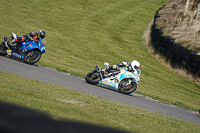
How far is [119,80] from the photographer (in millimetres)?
10719

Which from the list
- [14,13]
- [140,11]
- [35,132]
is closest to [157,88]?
[35,132]

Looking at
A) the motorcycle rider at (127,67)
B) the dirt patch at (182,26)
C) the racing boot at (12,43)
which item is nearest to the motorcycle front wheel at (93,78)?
the motorcycle rider at (127,67)

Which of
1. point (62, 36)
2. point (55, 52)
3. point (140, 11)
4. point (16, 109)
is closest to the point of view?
point (16, 109)

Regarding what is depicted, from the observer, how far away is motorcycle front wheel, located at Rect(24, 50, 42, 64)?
11.9 meters

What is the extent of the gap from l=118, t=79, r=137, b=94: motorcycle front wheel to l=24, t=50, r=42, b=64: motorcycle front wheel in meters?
4.10

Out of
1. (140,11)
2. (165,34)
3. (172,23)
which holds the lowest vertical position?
(165,34)

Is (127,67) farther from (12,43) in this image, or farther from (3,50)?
(3,50)

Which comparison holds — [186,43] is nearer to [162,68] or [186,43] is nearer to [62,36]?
[162,68]

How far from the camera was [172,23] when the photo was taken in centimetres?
2362

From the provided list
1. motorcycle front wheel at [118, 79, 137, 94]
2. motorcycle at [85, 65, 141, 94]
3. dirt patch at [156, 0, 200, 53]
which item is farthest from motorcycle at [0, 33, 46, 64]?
dirt patch at [156, 0, 200, 53]

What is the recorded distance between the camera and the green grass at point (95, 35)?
14429mm

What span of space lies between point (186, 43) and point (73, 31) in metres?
11.7

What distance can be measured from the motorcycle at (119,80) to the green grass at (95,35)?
158 cm

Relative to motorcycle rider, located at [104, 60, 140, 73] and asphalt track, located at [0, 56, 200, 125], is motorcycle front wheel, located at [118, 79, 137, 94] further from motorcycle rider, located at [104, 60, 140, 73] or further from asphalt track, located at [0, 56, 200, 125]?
motorcycle rider, located at [104, 60, 140, 73]
